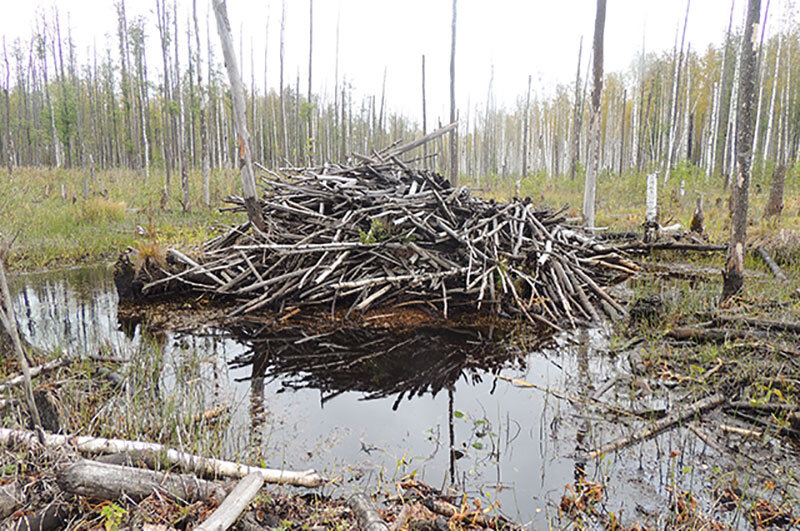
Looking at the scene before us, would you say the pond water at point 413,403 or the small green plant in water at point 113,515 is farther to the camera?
the pond water at point 413,403

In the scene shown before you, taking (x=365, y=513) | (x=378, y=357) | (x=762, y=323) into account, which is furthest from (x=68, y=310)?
(x=762, y=323)

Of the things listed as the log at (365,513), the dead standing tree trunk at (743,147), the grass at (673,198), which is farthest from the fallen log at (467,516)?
the grass at (673,198)

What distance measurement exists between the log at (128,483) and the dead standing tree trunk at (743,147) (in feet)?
20.9

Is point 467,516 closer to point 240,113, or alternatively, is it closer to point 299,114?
point 240,113

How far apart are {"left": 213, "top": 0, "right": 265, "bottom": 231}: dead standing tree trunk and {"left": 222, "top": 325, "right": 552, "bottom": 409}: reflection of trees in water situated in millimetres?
2207

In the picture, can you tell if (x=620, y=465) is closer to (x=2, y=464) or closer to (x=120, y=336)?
(x=2, y=464)

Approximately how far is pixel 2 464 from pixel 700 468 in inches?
166

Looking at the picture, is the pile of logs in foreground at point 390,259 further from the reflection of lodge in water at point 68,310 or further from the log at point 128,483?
the log at point 128,483

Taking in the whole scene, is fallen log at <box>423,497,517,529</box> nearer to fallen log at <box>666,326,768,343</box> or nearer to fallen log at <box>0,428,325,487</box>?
fallen log at <box>0,428,325,487</box>

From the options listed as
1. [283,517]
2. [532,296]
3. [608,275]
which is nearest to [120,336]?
[283,517]

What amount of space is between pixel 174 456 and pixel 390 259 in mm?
4632

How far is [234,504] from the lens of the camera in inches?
85.4

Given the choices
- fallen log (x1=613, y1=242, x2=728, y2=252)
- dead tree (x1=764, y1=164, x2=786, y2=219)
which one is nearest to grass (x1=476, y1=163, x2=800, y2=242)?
dead tree (x1=764, y1=164, x2=786, y2=219)

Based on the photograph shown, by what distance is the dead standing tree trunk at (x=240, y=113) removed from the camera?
707 cm
